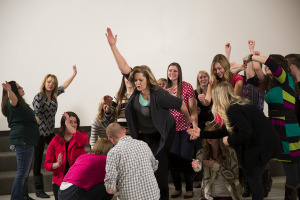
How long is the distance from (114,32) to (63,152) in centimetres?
263

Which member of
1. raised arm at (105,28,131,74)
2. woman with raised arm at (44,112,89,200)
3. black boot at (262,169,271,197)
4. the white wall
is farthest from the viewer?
the white wall

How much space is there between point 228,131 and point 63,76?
11.3 ft

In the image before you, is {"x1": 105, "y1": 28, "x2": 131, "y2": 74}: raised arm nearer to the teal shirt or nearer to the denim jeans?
the teal shirt

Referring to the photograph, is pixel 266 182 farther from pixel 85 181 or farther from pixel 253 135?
pixel 85 181

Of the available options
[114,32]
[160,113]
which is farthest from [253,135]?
[114,32]

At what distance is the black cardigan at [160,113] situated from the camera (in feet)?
10.6

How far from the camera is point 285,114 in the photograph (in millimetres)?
3393

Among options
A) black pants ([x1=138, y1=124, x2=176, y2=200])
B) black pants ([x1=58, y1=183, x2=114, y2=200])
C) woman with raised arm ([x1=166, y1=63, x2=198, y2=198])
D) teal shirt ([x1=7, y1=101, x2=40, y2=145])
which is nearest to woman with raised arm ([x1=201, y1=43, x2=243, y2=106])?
woman with raised arm ([x1=166, y1=63, x2=198, y2=198])

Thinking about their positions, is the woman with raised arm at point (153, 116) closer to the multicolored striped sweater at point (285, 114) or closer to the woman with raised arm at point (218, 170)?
the woman with raised arm at point (218, 170)

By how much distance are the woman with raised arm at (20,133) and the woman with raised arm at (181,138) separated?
1.50 meters

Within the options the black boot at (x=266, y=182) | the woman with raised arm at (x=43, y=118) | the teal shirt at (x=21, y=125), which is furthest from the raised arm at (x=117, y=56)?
the black boot at (x=266, y=182)

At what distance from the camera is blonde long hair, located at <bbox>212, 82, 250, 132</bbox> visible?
10.3 ft

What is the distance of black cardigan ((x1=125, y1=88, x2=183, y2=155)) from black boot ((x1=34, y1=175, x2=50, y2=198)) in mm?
1822

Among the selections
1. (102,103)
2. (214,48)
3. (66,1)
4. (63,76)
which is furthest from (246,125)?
(66,1)
